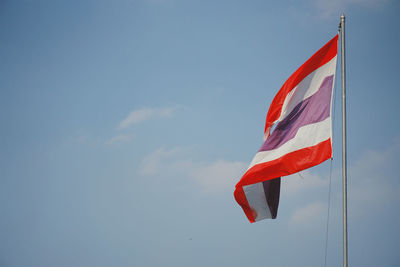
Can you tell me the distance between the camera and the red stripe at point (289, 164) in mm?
9969

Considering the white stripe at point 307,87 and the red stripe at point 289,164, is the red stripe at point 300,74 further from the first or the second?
the red stripe at point 289,164

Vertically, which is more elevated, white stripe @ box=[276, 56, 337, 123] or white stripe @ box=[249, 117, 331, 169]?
white stripe @ box=[276, 56, 337, 123]

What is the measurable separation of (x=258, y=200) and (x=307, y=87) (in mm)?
3703

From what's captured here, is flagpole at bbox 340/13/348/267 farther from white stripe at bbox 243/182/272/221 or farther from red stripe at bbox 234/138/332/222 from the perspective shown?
white stripe at bbox 243/182/272/221

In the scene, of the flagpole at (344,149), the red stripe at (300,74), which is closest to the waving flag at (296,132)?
the red stripe at (300,74)

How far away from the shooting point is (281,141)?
11102 millimetres

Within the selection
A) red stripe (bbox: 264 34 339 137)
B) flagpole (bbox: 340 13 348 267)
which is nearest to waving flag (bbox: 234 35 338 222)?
red stripe (bbox: 264 34 339 137)

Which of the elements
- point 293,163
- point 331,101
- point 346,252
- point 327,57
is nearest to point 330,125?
point 331,101

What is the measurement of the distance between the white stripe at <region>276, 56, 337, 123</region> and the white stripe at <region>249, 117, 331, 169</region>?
3.58 ft

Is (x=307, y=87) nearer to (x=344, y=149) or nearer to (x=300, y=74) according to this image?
(x=300, y=74)

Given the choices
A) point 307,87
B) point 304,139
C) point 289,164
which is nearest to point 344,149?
point 304,139

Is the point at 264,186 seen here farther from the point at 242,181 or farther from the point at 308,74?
the point at 308,74

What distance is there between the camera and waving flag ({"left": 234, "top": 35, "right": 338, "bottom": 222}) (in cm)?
1027

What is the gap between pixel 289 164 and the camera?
10.5 meters
